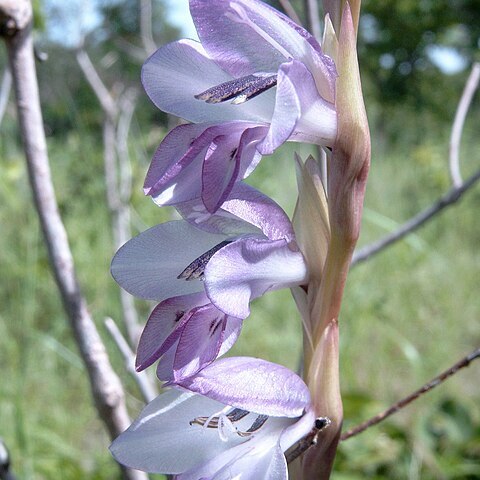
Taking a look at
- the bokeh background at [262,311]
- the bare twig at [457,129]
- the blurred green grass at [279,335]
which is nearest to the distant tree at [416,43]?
the bokeh background at [262,311]

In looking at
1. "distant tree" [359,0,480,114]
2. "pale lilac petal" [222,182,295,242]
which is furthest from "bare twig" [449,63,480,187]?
"distant tree" [359,0,480,114]

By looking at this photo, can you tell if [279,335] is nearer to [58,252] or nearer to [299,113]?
[58,252]

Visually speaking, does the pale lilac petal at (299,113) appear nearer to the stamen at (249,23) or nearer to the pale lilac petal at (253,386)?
the stamen at (249,23)

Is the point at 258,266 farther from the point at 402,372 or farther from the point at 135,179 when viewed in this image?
the point at 402,372

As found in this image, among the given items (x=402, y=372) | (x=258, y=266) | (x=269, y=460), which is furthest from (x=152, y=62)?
(x=402, y=372)

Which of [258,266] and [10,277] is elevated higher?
[258,266]

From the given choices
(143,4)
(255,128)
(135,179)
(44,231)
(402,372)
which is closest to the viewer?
(255,128)

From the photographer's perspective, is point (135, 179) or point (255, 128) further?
point (135, 179)
